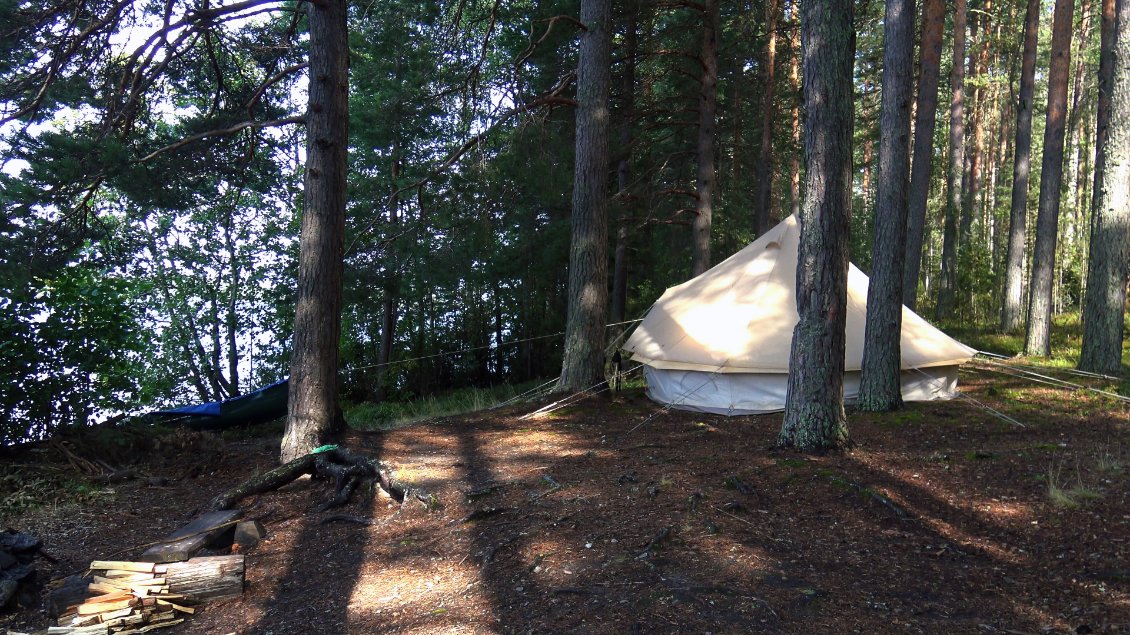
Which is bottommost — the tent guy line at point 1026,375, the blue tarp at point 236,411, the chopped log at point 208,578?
the chopped log at point 208,578

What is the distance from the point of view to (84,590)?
3932mm

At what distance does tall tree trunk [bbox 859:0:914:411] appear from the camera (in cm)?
709

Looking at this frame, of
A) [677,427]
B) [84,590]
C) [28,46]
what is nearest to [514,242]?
[677,427]

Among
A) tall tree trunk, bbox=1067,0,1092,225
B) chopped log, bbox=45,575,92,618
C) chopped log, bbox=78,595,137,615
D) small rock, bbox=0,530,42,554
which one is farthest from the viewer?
tall tree trunk, bbox=1067,0,1092,225

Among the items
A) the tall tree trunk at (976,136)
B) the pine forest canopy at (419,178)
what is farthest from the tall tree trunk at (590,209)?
the tall tree trunk at (976,136)

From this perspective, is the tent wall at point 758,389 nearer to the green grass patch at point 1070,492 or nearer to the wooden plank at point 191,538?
the green grass patch at point 1070,492

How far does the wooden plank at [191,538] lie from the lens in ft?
13.9

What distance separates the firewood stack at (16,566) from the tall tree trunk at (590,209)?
5350mm

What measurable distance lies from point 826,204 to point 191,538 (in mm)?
4623

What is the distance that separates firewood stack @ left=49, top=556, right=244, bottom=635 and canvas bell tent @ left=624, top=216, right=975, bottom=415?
17.4 feet

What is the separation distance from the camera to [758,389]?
8.07 meters

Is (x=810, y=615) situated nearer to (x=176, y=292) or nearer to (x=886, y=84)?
(x=886, y=84)

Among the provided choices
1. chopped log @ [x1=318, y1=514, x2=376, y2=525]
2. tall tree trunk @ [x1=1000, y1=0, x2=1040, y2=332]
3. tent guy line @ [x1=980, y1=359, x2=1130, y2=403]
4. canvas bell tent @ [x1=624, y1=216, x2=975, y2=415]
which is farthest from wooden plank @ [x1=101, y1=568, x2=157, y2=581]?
tall tree trunk @ [x1=1000, y1=0, x2=1040, y2=332]

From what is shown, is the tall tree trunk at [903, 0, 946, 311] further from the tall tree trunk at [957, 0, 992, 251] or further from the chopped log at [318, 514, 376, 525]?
the chopped log at [318, 514, 376, 525]
